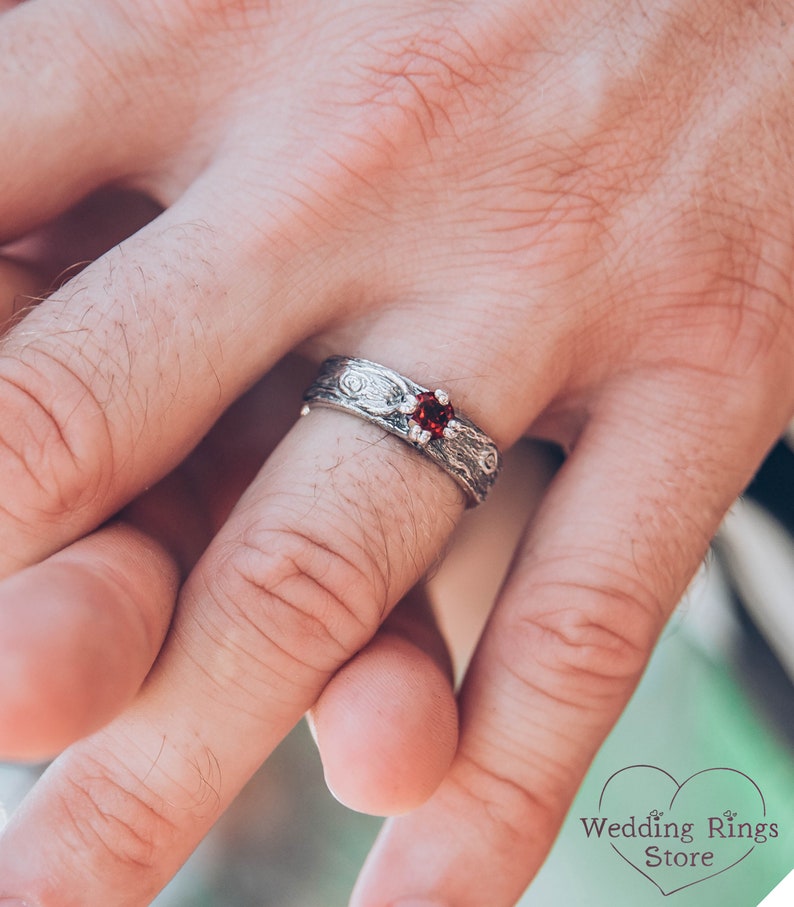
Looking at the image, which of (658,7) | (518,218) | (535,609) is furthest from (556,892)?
(658,7)

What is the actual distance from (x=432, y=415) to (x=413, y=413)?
0.01 metres

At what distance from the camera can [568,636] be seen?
509mm

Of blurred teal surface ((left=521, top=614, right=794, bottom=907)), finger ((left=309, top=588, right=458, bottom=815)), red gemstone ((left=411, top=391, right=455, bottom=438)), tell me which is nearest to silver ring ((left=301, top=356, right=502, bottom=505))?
red gemstone ((left=411, top=391, right=455, bottom=438))

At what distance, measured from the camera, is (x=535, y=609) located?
0.52 m

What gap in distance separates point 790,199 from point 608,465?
0.24 meters

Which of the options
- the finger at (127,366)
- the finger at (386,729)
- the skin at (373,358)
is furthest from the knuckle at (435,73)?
the finger at (386,729)

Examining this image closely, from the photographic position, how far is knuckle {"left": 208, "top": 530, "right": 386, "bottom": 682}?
453 mm

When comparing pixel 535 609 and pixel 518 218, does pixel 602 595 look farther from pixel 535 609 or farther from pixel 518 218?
pixel 518 218

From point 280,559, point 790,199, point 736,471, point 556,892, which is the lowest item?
point 556,892

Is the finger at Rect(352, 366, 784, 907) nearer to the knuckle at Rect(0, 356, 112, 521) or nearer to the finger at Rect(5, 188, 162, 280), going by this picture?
the knuckle at Rect(0, 356, 112, 521)

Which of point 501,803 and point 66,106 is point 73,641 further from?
point 66,106

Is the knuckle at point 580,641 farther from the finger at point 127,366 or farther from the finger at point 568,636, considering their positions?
the finger at point 127,366

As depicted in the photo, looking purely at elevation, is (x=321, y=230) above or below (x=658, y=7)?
below

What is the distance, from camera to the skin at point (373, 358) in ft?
1.47
